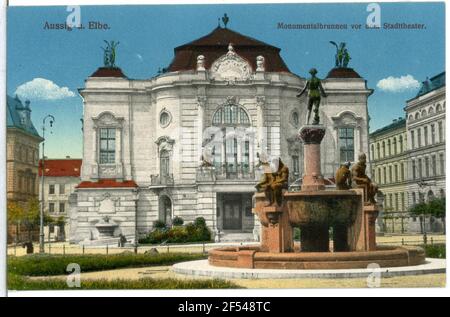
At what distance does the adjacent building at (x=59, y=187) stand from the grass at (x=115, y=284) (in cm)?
517

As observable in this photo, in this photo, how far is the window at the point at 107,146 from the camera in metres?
31.2

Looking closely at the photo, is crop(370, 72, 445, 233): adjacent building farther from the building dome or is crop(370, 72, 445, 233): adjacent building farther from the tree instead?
the tree

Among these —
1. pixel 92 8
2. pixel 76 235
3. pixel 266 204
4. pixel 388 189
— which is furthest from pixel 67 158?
pixel 388 189

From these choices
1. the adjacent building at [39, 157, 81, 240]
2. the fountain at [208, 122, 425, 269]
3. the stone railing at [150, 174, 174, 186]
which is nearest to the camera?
the fountain at [208, 122, 425, 269]

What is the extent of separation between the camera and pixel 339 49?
24500 mm

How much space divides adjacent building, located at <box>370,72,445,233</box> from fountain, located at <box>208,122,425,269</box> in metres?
4.43

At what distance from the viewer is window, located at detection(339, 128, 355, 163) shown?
1209 inches

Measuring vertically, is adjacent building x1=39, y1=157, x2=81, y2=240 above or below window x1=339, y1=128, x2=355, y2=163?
below

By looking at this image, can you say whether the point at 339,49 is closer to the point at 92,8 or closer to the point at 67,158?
the point at 92,8

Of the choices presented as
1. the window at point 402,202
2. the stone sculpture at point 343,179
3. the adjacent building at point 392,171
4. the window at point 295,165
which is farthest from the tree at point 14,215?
the window at point 402,202

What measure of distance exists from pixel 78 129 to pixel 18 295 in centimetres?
781

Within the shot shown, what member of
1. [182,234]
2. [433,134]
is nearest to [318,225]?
[433,134]

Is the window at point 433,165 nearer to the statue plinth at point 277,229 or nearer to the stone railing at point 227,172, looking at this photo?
the stone railing at point 227,172

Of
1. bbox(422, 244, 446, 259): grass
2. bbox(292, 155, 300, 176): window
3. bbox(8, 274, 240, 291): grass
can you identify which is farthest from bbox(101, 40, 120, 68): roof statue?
bbox(422, 244, 446, 259): grass
